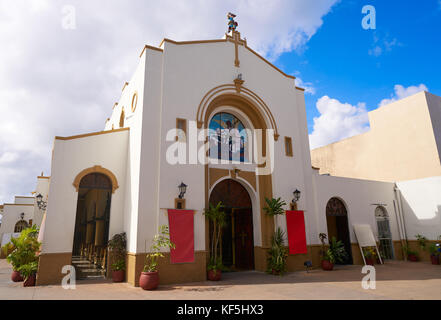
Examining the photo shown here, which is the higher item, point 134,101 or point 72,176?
point 134,101

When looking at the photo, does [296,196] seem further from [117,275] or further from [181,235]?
[117,275]

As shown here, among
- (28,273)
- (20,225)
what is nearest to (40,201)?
(28,273)

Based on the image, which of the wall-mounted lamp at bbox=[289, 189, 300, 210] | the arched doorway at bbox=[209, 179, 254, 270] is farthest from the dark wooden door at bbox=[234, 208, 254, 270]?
the wall-mounted lamp at bbox=[289, 189, 300, 210]

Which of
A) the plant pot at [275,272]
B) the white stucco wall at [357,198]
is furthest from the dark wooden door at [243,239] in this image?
the white stucco wall at [357,198]

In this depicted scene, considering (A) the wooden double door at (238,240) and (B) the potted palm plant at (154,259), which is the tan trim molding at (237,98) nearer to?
(A) the wooden double door at (238,240)

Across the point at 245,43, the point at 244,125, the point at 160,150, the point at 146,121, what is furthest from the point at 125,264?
the point at 245,43

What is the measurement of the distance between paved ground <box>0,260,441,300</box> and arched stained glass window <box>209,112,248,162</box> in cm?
495

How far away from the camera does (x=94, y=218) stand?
14.7m

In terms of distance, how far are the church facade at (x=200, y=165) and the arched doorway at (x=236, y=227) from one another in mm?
46

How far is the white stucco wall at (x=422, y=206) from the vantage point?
15.4 m

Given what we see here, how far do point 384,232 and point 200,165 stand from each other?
12.1 m

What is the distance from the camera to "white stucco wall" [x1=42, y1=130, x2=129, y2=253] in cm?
971

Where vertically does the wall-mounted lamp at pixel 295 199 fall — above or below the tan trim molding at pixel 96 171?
below
